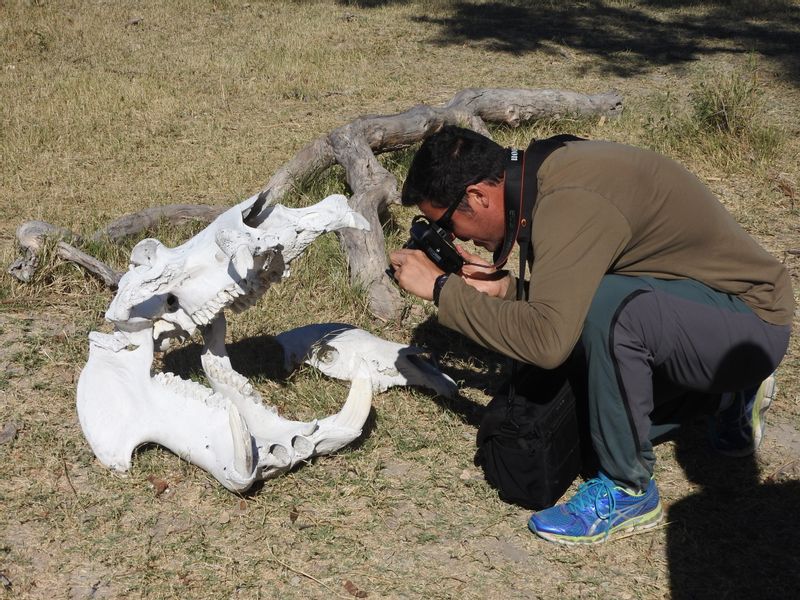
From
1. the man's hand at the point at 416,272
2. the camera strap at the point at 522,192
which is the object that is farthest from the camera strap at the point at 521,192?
the man's hand at the point at 416,272

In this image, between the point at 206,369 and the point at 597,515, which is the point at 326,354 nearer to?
the point at 206,369

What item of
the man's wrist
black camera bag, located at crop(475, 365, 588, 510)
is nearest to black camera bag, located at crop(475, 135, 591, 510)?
black camera bag, located at crop(475, 365, 588, 510)

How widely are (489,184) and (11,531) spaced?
216 centimetres

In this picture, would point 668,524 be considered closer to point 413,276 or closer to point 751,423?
point 751,423

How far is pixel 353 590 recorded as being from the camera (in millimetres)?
3180

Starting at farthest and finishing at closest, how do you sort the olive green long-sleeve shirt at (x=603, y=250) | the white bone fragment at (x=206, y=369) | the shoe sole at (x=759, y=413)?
the shoe sole at (x=759, y=413)
the white bone fragment at (x=206, y=369)
the olive green long-sleeve shirt at (x=603, y=250)

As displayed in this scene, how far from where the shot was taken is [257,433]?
12.1 feet

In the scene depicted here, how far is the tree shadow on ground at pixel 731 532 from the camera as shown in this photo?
128 inches

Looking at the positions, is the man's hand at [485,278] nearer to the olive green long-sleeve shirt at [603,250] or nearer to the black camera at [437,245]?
the black camera at [437,245]

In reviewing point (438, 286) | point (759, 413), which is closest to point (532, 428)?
point (438, 286)

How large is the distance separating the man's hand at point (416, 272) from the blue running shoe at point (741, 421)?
136 centimetres

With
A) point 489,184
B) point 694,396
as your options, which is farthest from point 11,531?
point 694,396

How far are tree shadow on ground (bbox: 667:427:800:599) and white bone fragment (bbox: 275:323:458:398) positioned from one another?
117cm

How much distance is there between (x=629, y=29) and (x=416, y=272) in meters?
9.59
